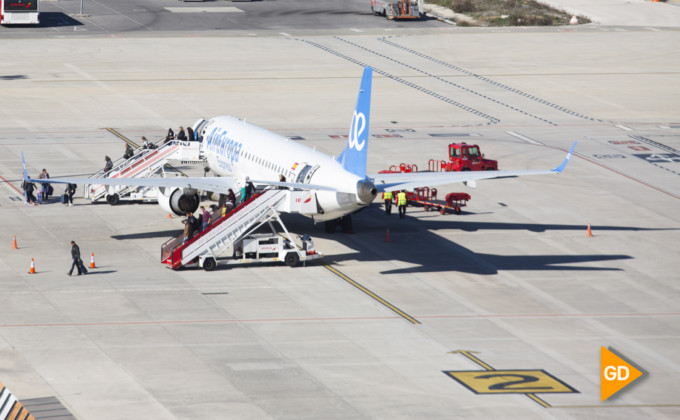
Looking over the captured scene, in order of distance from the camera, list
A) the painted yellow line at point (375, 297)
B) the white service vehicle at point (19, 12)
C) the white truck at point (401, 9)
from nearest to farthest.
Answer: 1. the painted yellow line at point (375, 297)
2. the white service vehicle at point (19, 12)
3. the white truck at point (401, 9)

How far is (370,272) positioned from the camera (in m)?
55.4

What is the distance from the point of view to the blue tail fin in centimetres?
5294

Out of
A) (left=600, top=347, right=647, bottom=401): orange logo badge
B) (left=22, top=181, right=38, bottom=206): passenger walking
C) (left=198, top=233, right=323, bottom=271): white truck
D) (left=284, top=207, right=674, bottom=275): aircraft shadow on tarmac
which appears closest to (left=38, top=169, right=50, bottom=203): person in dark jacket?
(left=22, top=181, right=38, bottom=206): passenger walking

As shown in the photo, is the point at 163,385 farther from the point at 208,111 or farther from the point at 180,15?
the point at 180,15

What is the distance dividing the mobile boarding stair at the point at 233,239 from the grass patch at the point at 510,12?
85.7 m

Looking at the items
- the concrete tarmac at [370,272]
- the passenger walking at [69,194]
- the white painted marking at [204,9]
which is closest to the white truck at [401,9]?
the white painted marking at [204,9]

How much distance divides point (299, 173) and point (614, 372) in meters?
21.0

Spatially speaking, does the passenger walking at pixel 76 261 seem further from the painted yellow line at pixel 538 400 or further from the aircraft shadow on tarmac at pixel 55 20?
the aircraft shadow on tarmac at pixel 55 20

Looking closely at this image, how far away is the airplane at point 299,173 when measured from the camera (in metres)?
53.4

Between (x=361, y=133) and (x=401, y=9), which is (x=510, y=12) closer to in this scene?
(x=401, y=9)

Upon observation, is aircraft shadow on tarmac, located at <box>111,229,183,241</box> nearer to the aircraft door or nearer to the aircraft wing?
the aircraft door

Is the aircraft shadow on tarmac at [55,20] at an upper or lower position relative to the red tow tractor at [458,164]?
upper

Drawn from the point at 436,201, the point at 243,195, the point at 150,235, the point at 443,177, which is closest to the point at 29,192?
the point at 150,235

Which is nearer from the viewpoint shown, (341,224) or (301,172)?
(301,172)
